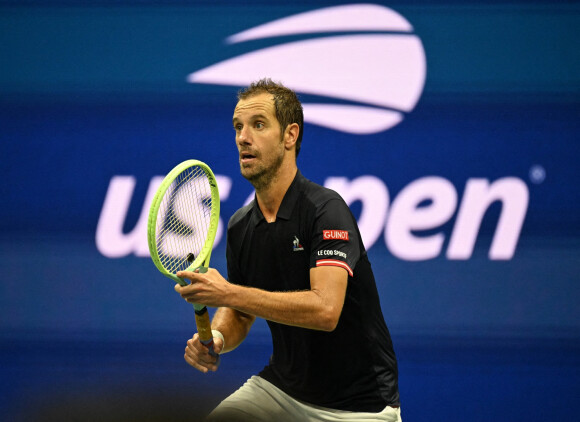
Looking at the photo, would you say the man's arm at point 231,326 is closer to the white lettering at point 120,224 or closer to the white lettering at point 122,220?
the white lettering at point 122,220

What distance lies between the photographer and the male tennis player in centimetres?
257

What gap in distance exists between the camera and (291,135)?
2736 millimetres

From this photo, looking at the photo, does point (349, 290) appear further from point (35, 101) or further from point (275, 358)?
point (35, 101)

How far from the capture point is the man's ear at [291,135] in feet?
8.92

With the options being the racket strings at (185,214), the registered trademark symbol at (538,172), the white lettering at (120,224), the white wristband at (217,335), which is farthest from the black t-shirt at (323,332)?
the registered trademark symbol at (538,172)

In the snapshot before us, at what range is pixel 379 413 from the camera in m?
2.58

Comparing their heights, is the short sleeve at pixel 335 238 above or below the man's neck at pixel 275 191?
below

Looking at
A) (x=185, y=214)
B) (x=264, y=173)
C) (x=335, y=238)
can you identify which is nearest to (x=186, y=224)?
(x=185, y=214)

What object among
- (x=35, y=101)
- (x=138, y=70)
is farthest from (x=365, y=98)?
(x=35, y=101)

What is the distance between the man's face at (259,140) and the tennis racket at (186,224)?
0.54 ft

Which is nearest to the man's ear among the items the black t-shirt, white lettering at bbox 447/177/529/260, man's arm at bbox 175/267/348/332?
the black t-shirt

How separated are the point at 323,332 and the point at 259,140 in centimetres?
81

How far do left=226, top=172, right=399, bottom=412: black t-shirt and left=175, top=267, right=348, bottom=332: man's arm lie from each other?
19 centimetres

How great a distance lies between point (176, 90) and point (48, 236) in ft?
4.15
